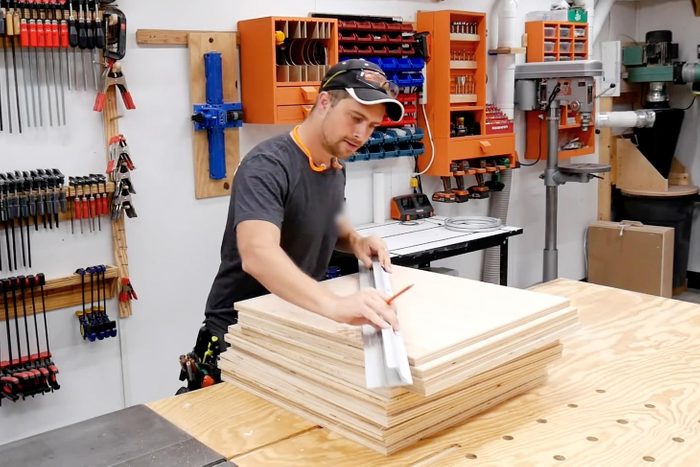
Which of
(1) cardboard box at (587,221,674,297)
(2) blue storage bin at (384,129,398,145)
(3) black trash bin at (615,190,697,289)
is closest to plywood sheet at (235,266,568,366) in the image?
(2) blue storage bin at (384,129,398,145)

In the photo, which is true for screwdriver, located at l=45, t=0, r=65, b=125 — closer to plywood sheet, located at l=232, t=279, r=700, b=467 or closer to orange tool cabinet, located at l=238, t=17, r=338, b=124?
orange tool cabinet, located at l=238, t=17, r=338, b=124

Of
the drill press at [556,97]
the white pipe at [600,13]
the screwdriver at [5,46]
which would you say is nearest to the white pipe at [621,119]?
the drill press at [556,97]

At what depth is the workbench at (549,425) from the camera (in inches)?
54.7

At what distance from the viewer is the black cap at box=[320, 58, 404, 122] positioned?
1.83 meters

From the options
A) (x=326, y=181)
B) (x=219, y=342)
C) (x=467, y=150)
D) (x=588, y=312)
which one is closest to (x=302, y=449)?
(x=219, y=342)

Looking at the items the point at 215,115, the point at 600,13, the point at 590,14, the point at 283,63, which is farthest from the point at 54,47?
the point at 600,13

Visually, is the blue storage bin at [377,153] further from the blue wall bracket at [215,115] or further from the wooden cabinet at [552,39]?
the wooden cabinet at [552,39]

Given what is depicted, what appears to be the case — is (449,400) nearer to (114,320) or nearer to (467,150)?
(114,320)

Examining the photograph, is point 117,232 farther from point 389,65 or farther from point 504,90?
point 504,90

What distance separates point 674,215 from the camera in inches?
216

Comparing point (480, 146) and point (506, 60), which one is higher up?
point (506, 60)

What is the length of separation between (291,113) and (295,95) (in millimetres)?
85

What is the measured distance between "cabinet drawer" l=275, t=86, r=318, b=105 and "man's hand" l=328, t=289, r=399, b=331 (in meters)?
2.05

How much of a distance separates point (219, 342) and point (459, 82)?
Result: 2.79m
